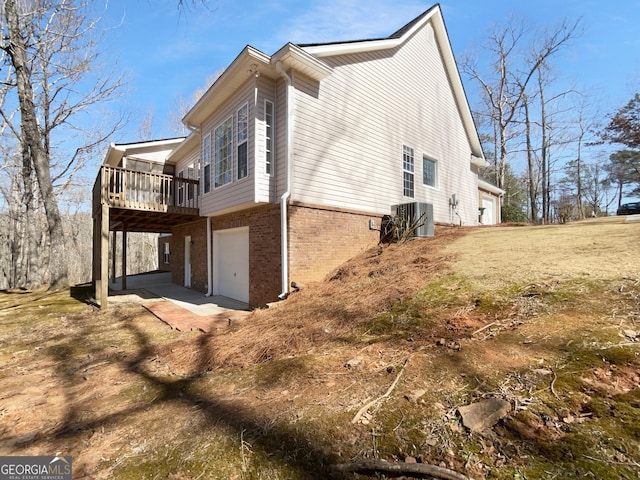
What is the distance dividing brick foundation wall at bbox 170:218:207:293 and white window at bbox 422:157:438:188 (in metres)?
9.13

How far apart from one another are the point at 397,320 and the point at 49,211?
1592 centimetres

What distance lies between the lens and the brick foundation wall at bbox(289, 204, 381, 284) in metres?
7.68

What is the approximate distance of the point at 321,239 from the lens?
8312 mm

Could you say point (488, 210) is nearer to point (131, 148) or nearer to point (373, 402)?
point (373, 402)

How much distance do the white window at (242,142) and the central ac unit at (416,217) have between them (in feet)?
17.3

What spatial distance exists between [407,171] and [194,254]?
30.7 feet

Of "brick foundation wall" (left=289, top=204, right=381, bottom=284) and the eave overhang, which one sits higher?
the eave overhang

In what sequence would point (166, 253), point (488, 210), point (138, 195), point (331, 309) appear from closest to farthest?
point (331, 309)
point (138, 195)
point (166, 253)
point (488, 210)

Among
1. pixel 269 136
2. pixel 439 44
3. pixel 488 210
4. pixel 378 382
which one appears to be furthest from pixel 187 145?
pixel 488 210

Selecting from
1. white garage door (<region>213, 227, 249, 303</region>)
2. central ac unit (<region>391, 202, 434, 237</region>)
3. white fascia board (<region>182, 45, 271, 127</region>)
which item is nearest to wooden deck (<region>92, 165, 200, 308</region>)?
white garage door (<region>213, 227, 249, 303</region>)

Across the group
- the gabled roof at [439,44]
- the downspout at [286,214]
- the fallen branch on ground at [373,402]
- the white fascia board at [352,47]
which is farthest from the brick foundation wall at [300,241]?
the fallen branch on ground at [373,402]

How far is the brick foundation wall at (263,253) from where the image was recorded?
7875mm

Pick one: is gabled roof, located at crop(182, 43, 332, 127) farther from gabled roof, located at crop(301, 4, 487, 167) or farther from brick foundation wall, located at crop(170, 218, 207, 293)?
brick foundation wall, located at crop(170, 218, 207, 293)

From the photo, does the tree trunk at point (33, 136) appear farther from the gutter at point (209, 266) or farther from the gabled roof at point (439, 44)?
the gabled roof at point (439, 44)
